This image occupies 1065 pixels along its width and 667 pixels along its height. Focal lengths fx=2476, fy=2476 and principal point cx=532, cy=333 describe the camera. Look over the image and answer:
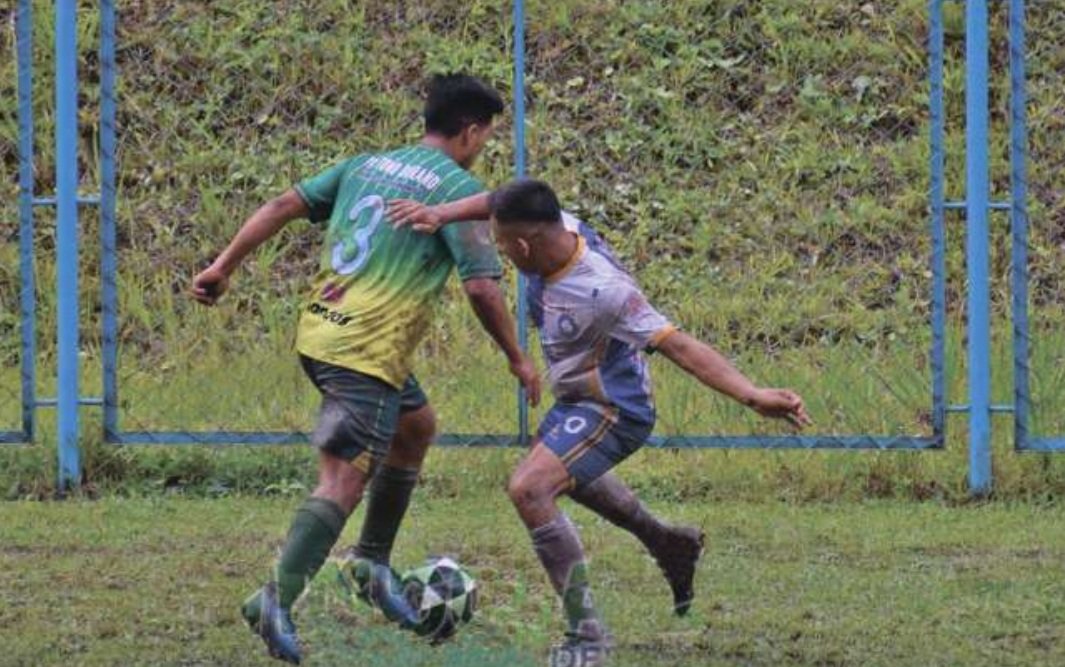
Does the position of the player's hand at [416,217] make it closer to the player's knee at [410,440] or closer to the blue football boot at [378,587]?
the player's knee at [410,440]

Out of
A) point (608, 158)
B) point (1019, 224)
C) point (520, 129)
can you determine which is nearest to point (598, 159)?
point (608, 158)

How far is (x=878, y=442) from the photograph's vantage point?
1027cm

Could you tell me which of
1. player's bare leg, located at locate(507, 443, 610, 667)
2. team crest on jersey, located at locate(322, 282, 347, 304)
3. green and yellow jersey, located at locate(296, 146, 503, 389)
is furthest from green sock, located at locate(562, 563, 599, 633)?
team crest on jersey, located at locate(322, 282, 347, 304)

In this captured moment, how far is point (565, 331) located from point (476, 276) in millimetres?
354

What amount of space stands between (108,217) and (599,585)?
3.06m

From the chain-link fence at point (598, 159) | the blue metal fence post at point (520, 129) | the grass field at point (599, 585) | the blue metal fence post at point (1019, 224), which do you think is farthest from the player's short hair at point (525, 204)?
the chain-link fence at point (598, 159)

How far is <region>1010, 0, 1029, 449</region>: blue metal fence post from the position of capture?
396 inches

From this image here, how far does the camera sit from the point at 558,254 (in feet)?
24.0

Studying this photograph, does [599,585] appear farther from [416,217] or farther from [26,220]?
[26,220]

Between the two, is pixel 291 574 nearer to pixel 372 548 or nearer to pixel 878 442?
pixel 372 548

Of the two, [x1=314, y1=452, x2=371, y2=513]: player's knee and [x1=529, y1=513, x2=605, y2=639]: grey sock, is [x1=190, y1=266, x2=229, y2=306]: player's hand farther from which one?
[x1=529, y1=513, x2=605, y2=639]: grey sock

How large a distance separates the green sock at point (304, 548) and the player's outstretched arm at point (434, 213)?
0.89m

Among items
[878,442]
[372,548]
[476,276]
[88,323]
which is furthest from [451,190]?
[88,323]

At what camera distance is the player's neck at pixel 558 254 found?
→ 732 cm
